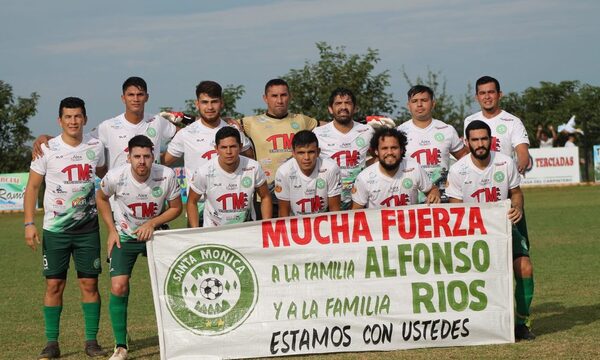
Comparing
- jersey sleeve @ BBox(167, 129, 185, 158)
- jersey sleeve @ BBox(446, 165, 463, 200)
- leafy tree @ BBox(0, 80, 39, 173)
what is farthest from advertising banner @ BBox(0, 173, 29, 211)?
jersey sleeve @ BBox(446, 165, 463, 200)

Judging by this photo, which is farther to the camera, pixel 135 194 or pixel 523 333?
pixel 523 333

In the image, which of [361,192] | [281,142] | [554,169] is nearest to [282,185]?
[361,192]

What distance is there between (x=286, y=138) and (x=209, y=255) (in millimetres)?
1827

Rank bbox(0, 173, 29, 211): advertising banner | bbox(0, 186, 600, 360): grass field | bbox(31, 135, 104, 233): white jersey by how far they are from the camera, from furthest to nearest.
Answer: bbox(0, 173, 29, 211): advertising banner, bbox(31, 135, 104, 233): white jersey, bbox(0, 186, 600, 360): grass field

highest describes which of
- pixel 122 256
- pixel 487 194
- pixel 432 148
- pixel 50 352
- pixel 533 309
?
pixel 432 148

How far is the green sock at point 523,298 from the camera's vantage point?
8.62 metres

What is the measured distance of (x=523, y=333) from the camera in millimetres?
8562

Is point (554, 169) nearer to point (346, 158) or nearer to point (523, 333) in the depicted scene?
point (346, 158)

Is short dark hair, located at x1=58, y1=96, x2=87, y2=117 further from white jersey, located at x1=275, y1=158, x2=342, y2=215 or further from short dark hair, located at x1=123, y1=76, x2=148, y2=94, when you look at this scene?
white jersey, located at x1=275, y1=158, x2=342, y2=215

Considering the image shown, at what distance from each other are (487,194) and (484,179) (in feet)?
0.49

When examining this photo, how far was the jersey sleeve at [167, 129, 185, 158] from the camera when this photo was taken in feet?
30.8

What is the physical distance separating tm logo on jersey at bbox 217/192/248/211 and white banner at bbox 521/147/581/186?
29876 millimetres

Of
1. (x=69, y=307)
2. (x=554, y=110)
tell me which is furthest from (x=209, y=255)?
(x=554, y=110)

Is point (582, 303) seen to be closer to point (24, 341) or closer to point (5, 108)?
point (24, 341)
